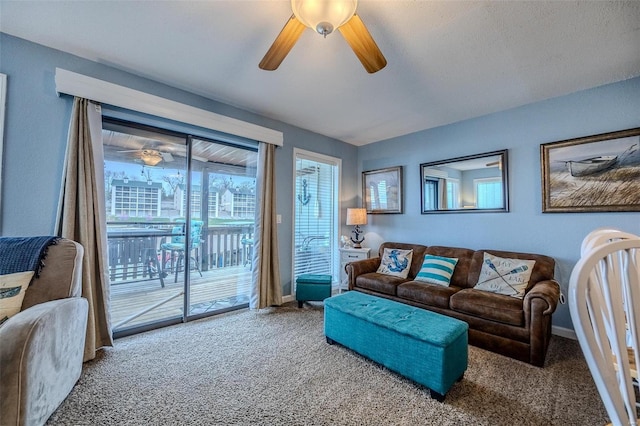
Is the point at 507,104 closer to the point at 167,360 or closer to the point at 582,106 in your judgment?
the point at 582,106

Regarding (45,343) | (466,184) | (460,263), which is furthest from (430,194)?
(45,343)

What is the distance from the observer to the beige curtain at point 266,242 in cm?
325

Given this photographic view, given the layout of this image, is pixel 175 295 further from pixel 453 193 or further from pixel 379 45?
pixel 453 193

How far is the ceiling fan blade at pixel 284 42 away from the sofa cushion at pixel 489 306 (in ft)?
8.49

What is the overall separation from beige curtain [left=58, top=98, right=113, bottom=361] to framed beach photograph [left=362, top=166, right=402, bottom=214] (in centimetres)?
348

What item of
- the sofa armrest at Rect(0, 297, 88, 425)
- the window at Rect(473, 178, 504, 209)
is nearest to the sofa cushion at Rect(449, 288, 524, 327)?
the window at Rect(473, 178, 504, 209)

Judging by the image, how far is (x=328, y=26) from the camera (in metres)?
1.44

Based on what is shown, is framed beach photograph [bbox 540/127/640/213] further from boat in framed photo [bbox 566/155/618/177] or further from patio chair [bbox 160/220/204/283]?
patio chair [bbox 160/220/204/283]

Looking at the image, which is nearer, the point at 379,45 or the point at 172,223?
the point at 379,45

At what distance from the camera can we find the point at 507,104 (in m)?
2.98

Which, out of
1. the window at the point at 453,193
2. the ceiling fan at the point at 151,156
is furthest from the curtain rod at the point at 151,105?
the window at the point at 453,193

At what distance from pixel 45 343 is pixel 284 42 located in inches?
84.7

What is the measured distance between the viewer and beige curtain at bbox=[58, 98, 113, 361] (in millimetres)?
2107

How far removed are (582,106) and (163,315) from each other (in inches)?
192
